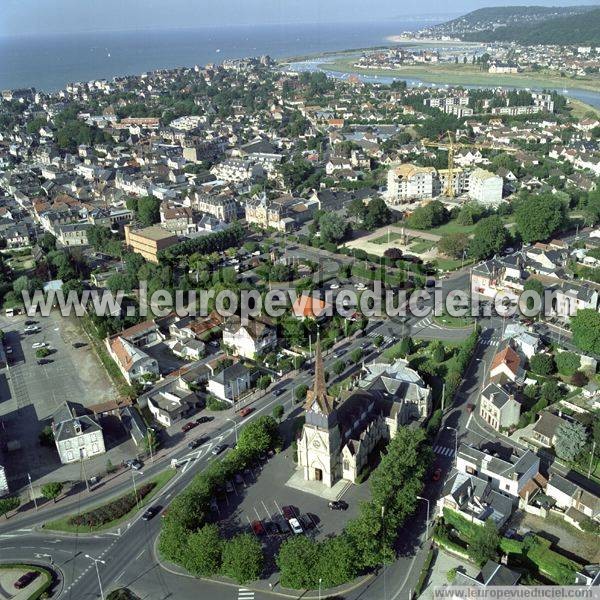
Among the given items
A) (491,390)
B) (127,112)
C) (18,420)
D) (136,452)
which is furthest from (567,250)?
(127,112)

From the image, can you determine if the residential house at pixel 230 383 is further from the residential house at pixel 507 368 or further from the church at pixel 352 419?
the residential house at pixel 507 368

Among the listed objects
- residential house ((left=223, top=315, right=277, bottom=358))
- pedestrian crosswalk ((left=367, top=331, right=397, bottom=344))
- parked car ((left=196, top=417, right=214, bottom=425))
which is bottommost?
parked car ((left=196, top=417, right=214, bottom=425))

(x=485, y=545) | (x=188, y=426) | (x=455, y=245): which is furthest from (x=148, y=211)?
(x=485, y=545)

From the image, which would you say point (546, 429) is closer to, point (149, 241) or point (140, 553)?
point (140, 553)

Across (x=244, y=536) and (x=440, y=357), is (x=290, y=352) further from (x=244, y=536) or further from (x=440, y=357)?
(x=244, y=536)

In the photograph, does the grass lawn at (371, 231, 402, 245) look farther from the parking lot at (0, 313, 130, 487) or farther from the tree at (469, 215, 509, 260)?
the parking lot at (0, 313, 130, 487)

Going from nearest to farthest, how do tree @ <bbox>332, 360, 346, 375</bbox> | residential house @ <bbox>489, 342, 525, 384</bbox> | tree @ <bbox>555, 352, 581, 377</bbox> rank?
residential house @ <bbox>489, 342, 525, 384</bbox> < tree @ <bbox>555, 352, 581, 377</bbox> < tree @ <bbox>332, 360, 346, 375</bbox>

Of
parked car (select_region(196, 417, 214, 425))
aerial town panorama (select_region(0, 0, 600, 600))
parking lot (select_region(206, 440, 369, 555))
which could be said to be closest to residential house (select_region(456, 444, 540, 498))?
aerial town panorama (select_region(0, 0, 600, 600))
